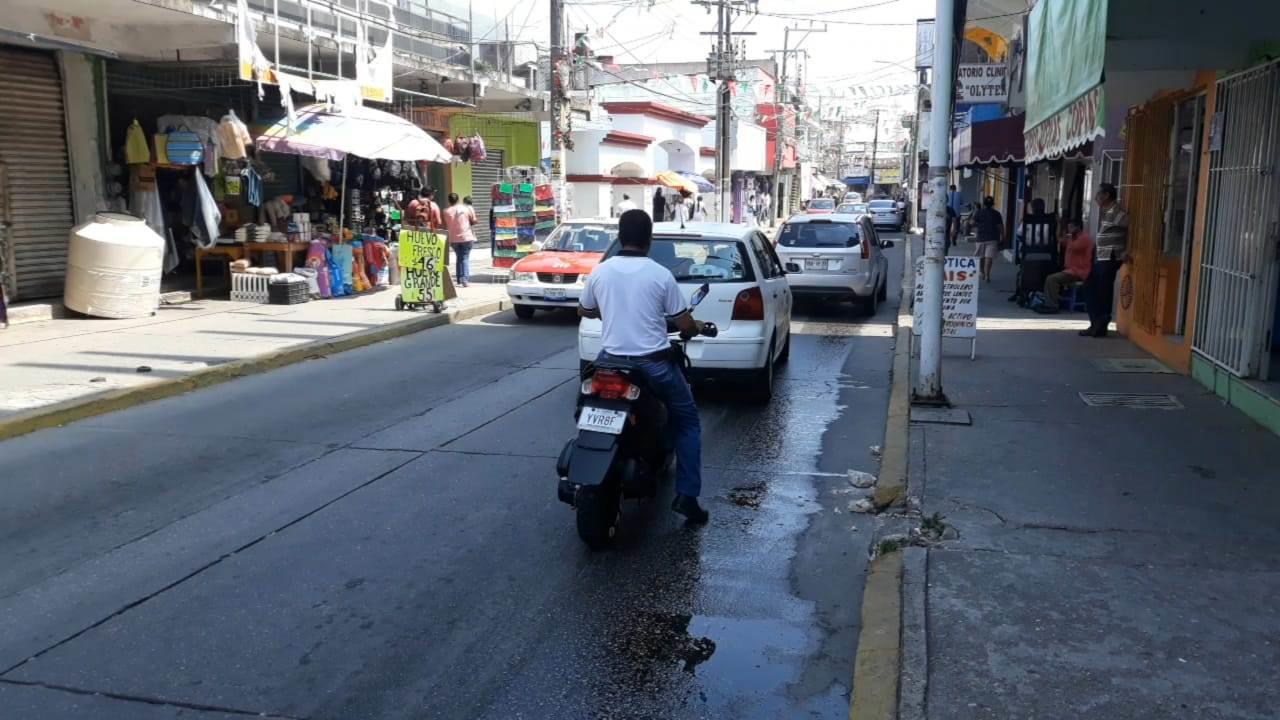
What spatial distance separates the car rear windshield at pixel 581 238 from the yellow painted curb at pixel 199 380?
2.03m

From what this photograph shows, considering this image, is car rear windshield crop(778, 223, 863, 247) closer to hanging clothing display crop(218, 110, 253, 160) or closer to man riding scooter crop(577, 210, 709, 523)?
hanging clothing display crop(218, 110, 253, 160)

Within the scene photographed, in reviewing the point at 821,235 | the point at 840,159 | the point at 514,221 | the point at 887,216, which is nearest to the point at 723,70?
the point at 887,216

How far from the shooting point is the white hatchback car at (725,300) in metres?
9.54

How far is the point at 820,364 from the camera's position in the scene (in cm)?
1228

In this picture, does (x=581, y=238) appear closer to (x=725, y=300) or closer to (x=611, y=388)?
(x=725, y=300)

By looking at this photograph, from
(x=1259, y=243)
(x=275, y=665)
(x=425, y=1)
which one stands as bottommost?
(x=275, y=665)

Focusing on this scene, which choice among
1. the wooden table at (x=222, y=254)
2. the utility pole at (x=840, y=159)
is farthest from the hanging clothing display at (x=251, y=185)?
the utility pole at (x=840, y=159)

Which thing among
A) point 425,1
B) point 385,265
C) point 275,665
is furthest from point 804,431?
point 425,1

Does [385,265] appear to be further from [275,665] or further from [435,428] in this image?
[275,665]

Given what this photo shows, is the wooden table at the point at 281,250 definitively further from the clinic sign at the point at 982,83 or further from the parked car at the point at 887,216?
the parked car at the point at 887,216

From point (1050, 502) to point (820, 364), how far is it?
19.8 feet

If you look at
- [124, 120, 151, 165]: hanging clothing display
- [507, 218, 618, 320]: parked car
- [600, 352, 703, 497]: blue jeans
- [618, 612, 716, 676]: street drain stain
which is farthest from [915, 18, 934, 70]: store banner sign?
[618, 612, 716, 676]: street drain stain

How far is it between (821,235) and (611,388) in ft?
38.9

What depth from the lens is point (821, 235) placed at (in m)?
17.0
